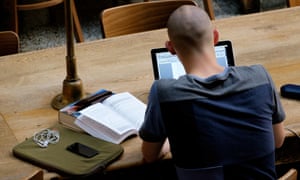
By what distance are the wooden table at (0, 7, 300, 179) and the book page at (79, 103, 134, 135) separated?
5 cm

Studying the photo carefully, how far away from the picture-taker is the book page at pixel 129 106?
1896mm

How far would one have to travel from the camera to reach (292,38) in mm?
2408

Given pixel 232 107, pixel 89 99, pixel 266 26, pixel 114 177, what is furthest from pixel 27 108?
pixel 266 26

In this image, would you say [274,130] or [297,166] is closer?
[274,130]

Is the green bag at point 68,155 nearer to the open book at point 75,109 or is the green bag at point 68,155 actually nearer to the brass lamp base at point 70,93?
the open book at point 75,109

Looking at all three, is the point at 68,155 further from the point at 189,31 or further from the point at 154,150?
the point at 189,31

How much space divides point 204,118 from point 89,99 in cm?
53

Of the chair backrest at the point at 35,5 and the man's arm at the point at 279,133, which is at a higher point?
the man's arm at the point at 279,133

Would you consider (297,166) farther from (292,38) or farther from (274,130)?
(274,130)

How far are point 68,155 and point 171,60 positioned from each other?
1.60 feet

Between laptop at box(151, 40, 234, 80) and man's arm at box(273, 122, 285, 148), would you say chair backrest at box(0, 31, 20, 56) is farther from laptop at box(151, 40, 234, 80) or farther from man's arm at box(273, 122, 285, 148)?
man's arm at box(273, 122, 285, 148)

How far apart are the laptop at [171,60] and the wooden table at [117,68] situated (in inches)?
3.8

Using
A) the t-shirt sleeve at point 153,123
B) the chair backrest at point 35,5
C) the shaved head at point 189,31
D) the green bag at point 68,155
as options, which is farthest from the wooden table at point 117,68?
the chair backrest at point 35,5

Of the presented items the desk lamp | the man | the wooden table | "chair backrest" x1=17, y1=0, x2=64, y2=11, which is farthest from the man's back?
"chair backrest" x1=17, y1=0, x2=64, y2=11
